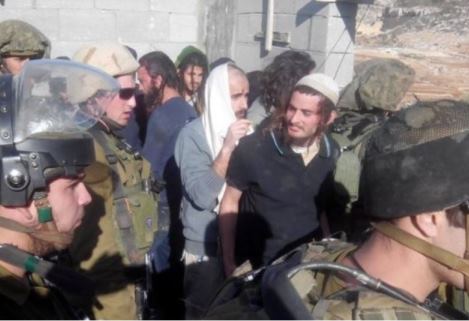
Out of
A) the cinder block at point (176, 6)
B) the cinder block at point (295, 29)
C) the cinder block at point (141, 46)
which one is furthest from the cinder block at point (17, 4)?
the cinder block at point (295, 29)

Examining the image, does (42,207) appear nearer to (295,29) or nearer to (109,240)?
(109,240)

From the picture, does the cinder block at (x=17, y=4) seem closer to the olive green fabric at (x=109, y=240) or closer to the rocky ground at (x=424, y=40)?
the rocky ground at (x=424, y=40)

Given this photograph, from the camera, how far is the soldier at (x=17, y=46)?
4266 millimetres

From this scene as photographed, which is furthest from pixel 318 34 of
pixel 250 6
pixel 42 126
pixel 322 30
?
pixel 42 126

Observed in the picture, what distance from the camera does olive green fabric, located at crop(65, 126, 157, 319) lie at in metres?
2.86

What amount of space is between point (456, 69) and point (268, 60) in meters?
1.52

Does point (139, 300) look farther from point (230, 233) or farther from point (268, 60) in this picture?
point (268, 60)

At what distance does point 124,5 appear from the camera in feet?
21.3

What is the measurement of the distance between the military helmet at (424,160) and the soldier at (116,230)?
1315 mm

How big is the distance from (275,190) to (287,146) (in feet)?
0.72

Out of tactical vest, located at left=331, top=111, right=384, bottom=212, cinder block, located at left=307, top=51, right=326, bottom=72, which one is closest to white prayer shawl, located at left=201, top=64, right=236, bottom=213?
tactical vest, located at left=331, top=111, right=384, bottom=212

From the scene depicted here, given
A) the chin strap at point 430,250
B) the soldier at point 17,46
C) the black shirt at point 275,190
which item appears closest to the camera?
the chin strap at point 430,250

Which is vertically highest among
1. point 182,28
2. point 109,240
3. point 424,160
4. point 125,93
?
point 424,160

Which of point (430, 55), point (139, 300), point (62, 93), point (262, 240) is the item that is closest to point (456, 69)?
point (430, 55)
